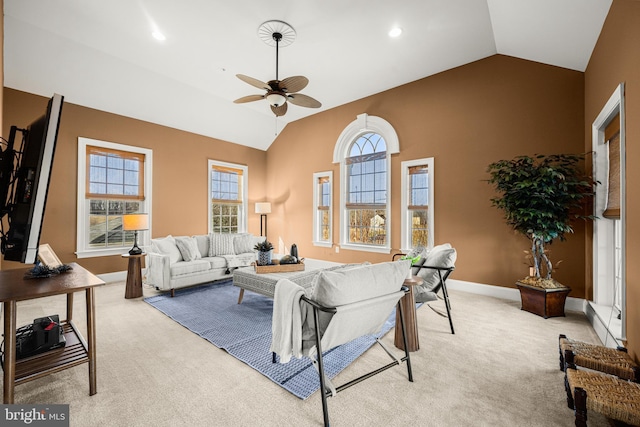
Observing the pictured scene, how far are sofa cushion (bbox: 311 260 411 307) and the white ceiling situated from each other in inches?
118

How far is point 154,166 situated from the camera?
5.60 meters

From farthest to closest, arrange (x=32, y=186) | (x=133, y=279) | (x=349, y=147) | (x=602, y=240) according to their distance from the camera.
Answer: (x=349, y=147) → (x=133, y=279) → (x=602, y=240) → (x=32, y=186)

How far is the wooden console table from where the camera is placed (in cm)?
163

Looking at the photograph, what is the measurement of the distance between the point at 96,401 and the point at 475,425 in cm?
238

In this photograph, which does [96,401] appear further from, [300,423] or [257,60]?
[257,60]

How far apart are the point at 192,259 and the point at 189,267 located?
298mm

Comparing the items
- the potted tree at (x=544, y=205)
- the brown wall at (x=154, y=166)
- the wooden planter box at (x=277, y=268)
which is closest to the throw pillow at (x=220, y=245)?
the brown wall at (x=154, y=166)

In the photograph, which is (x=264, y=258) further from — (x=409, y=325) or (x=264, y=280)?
(x=409, y=325)

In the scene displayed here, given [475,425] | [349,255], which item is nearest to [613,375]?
[475,425]

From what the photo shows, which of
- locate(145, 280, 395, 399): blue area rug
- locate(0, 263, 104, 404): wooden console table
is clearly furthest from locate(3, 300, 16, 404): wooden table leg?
locate(145, 280, 395, 399): blue area rug

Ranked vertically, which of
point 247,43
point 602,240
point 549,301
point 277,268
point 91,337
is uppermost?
point 247,43

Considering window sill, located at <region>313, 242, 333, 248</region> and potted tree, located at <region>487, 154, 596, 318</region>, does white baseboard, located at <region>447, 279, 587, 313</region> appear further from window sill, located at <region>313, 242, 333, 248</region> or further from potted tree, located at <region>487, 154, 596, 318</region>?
window sill, located at <region>313, 242, 333, 248</region>

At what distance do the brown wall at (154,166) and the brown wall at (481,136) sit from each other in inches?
131

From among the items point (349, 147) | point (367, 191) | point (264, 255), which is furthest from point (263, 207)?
point (264, 255)
